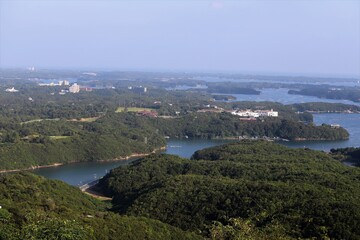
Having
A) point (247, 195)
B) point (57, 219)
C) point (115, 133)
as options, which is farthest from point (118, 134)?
point (57, 219)

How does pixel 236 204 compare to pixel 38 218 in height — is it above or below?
below

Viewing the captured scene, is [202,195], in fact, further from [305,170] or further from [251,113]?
[251,113]

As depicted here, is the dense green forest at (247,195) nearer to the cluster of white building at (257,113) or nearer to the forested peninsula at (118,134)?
the forested peninsula at (118,134)

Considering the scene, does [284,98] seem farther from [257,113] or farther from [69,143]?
[69,143]

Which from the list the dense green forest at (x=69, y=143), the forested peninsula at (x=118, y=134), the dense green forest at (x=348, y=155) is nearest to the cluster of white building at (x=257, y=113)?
the forested peninsula at (x=118, y=134)

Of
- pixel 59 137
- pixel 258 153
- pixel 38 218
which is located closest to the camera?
pixel 38 218

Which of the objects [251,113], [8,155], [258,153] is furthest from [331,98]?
[8,155]
